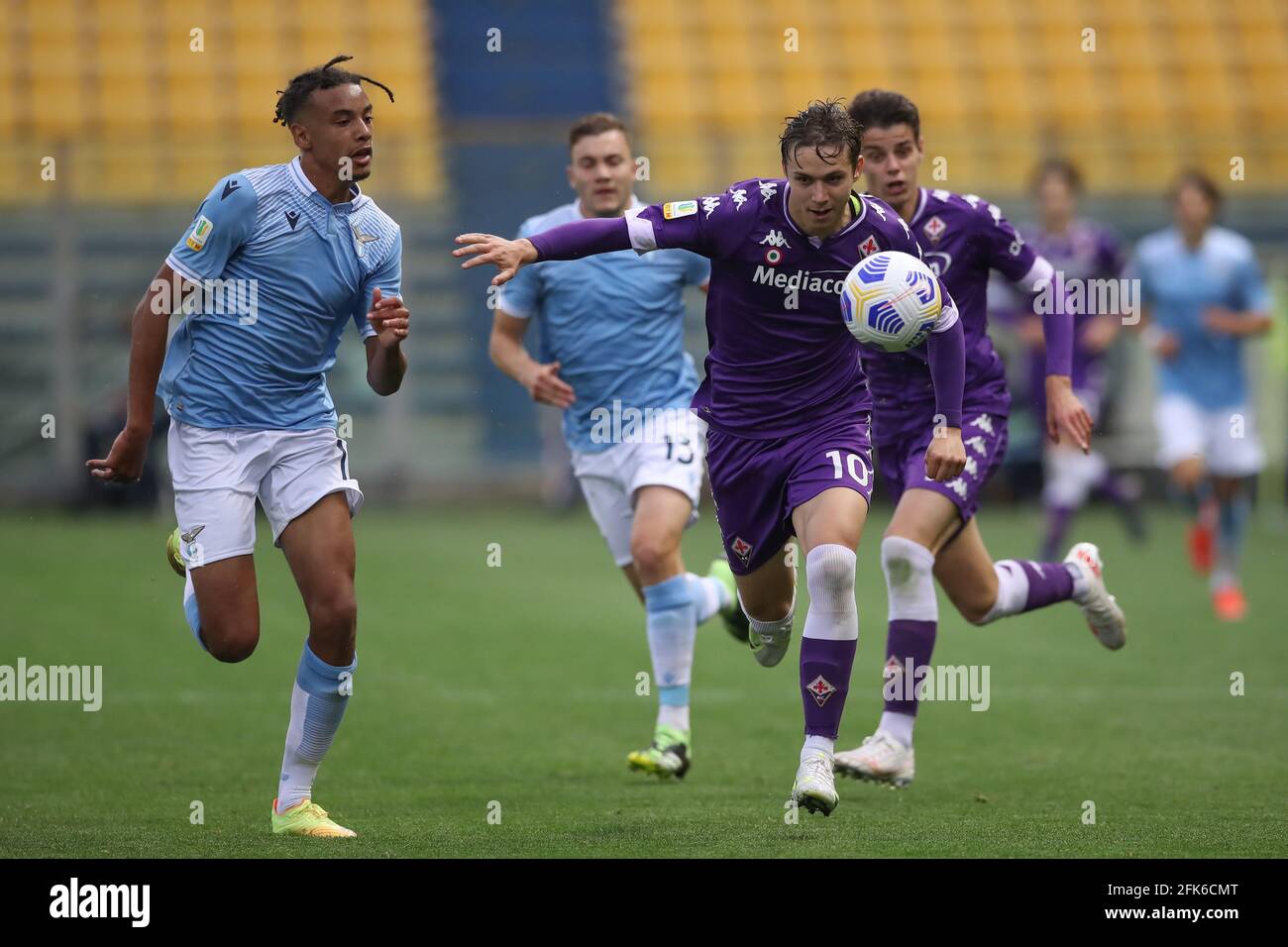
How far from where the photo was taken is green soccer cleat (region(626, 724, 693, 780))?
22.7 feet

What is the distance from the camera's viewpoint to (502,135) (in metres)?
19.7

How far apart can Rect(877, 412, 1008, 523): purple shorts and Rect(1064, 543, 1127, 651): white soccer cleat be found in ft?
2.34

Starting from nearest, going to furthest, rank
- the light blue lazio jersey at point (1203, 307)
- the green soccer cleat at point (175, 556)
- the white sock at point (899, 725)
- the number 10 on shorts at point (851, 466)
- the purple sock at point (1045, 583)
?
the green soccer cleat at point (175, 556) → the number 10 on shorts at point (851, 466) → the white sock at point (899, 725) → the purple sock at point (1045, 583) → the light blue lazio jersey at point (1203, 307)

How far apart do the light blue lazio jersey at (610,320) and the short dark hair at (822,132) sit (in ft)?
6.15

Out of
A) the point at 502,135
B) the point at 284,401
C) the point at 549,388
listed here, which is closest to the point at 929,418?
the point at 549,388

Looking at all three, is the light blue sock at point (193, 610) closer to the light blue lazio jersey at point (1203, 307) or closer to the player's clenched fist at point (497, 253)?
the player's clenched fist at point (497, 253)

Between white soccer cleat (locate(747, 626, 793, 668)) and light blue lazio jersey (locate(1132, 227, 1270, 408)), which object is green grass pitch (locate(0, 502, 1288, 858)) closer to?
white soccer cleat (locate(747, 626, 793, 668))

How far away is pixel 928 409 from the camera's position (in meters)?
7.10

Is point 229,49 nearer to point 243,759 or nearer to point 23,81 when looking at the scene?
point 23,81

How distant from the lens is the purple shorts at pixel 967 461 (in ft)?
22.8

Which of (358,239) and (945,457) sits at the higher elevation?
(358,239)

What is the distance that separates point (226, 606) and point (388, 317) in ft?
3.42

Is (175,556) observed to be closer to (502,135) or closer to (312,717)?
(312,717)

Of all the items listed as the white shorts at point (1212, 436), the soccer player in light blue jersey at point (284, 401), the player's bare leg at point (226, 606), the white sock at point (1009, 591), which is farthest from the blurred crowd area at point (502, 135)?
the player's bare leg at point (226, 606)
